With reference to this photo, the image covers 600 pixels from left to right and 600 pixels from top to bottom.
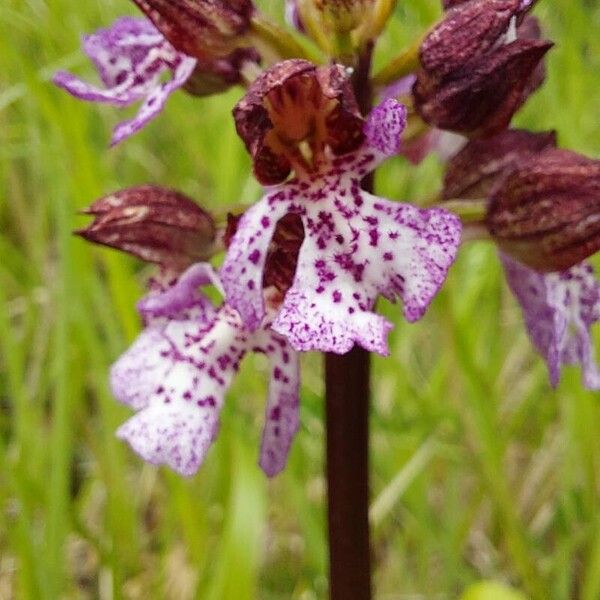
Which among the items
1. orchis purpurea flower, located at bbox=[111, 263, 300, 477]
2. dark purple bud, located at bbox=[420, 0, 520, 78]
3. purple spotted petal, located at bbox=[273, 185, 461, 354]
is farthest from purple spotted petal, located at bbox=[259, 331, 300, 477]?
dark purple bud, located at bbox=[420, 0, 520, 78]

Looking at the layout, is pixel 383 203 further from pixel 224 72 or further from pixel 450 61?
pixel 224 72

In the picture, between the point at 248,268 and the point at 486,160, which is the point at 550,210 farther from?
the point at 248,268

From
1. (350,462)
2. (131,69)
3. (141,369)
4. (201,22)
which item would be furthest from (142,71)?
(350,462)

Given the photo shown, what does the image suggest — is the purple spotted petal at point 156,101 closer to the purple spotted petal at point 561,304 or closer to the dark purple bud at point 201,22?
the dark purple bud at point 201,22

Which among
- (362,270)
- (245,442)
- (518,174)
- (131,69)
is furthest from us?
(245,442)

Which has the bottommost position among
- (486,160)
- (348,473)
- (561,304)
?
(348,473)

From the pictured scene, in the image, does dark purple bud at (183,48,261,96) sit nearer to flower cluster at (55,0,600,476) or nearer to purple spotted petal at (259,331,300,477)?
flower cluster at (55,0,600,476)
